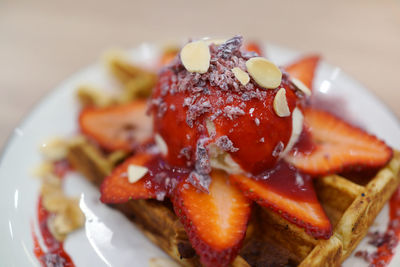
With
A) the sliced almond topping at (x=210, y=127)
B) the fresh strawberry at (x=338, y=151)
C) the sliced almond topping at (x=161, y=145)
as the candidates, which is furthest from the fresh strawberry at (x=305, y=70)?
the sliced almond topping at (x=161, y=145)

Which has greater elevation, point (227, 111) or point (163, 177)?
point (227, 111)

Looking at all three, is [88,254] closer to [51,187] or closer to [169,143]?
[51,187]

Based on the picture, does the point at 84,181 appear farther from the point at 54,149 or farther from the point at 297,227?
the point at 297,227

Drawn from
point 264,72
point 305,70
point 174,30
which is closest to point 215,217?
point 264,72

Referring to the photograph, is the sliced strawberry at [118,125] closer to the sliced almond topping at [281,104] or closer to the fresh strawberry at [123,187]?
the fresh strawberry at [123,187]

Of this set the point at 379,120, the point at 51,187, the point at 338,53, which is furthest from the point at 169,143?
the point at 338,53

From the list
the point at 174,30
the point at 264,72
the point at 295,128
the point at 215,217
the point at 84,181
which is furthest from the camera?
the point at 174,30

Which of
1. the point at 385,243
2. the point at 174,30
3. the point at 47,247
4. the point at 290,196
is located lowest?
the point at 385,243
